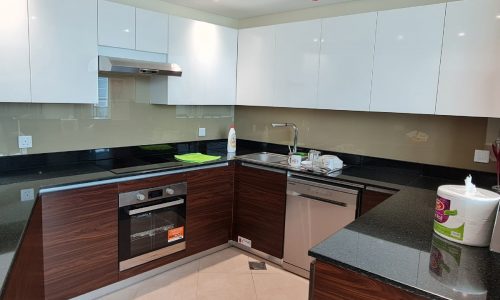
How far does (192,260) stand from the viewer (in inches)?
125

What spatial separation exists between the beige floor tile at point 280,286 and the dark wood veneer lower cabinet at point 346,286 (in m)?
1.44

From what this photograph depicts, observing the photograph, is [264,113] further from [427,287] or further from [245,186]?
[427,287]

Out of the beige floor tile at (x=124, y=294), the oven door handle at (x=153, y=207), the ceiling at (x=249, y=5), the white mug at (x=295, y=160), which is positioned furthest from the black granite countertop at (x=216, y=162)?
the ceiling at (x=249, y=5)

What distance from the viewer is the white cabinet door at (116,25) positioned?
260cm

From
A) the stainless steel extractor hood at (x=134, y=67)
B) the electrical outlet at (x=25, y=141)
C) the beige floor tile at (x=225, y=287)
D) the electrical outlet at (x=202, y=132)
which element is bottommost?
the beige floor tile at (x=225, y=287)

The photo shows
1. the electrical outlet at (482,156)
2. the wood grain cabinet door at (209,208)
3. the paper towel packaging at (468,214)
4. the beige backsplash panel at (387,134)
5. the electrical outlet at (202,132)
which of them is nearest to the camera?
the paper towel packaging at (468,214)

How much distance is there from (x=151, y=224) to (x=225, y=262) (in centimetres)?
79

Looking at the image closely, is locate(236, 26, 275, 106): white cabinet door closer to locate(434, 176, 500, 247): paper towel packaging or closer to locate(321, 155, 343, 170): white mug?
locate(321, 155, 343, 170): white mug

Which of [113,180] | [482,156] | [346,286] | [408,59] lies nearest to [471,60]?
[408,59]

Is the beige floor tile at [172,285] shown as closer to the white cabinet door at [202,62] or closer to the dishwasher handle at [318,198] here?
the dishwasher handle at [318,198]

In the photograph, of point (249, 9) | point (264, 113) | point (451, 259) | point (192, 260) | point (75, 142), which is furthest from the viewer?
point (264, 113)

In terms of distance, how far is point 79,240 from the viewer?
238 cm

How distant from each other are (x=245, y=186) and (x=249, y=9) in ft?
5.47

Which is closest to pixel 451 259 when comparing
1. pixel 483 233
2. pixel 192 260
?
pixel 483 233
